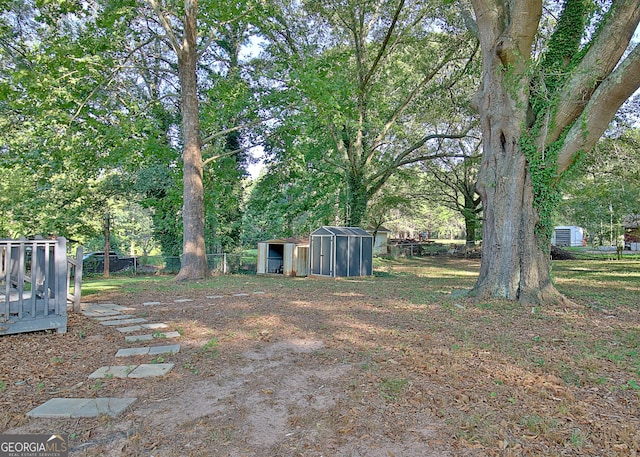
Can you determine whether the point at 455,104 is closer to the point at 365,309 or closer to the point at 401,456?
the point at 365,309

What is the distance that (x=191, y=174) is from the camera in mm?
11523

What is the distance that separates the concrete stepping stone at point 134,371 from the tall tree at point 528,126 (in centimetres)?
606

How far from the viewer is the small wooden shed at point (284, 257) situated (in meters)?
16.1

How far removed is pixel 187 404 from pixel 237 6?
480 inches

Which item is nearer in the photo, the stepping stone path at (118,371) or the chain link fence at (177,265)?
the stepping stone path at (118,371)

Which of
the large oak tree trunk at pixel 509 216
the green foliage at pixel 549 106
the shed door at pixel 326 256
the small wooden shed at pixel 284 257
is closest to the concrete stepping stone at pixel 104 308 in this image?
the large oak tree trunk at pixel 509 216

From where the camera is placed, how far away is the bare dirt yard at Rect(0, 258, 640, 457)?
236 cm

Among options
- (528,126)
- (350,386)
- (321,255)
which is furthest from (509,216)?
(321,255)

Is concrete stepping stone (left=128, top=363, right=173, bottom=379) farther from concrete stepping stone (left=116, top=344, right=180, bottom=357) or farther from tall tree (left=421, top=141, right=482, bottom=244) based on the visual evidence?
tall tree (left=421, top=141, right=482, bottom=244)

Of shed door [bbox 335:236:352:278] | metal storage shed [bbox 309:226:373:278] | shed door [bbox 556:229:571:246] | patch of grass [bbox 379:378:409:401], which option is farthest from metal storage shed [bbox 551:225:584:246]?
patch of grass [bbox 379:378:409:401]

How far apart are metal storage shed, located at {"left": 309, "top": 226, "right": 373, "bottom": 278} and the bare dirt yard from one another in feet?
27.7

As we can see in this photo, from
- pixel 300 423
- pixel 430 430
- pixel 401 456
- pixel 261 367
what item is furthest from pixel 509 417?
pixel 261 367

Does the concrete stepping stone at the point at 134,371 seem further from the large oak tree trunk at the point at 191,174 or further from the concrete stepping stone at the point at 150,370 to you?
the large oak tree trunk at the point at 191,174

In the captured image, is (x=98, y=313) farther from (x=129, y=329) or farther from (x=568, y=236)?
(x=568, y=236)
